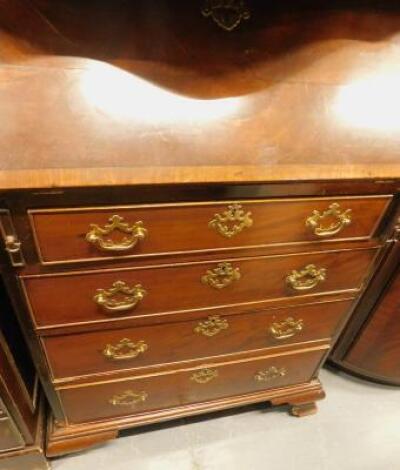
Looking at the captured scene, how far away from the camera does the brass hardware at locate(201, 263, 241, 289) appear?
0.71 m

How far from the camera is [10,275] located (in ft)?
1.98

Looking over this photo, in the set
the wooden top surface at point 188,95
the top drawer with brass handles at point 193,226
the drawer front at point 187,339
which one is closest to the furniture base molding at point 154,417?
the drawer front at point 187,339

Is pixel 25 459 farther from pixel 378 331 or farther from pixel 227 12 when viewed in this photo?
pixel 227 12

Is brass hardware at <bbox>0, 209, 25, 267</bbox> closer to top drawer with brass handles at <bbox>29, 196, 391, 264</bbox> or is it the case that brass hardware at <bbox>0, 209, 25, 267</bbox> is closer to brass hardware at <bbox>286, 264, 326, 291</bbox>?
top drawer with brass handles at <bbox>29, 196, 391, 264</bbox>

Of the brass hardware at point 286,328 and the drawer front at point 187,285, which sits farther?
the brass hardware at point 286,328

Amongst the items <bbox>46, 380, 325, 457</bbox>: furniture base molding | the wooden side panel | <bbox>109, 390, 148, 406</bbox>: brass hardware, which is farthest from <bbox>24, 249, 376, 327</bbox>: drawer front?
<bbox>46, 380, 325, 457</bbox>: furniture base molding

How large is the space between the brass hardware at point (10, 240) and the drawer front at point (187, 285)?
5 centimetres

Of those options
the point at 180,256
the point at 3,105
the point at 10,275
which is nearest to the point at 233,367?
the point at 180,256

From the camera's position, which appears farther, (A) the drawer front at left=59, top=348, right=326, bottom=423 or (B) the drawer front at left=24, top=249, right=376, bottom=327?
(A) the drawer front at left=59, top=348, right=326, bottom=423

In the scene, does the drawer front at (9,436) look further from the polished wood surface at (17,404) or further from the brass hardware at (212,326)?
the brass hardware at (212,326)

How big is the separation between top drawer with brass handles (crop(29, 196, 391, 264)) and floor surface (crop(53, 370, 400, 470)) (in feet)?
2.54

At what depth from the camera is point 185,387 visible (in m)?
0.98

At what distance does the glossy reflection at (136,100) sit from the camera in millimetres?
593

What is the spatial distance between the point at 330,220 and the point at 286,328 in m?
0.35
